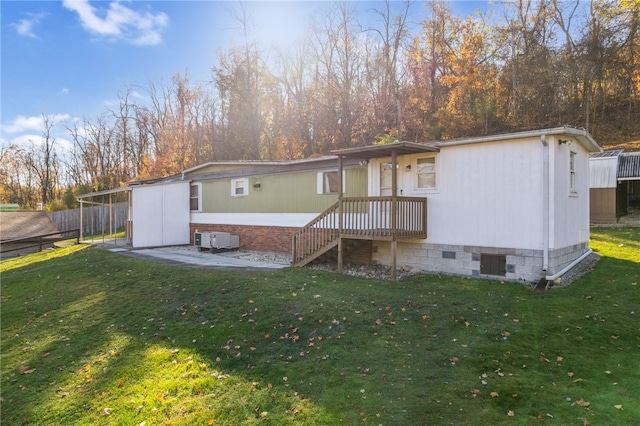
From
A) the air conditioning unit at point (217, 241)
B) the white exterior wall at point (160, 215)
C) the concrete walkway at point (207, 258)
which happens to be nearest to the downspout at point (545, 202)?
the concrete walkway at point (207, 258)

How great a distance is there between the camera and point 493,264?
9523mm

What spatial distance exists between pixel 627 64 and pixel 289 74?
22379 mm

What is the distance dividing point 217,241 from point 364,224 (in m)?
6.57

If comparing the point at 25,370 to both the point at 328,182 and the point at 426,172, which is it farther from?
the point at 426,172

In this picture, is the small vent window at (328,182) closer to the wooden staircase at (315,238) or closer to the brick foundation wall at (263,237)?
the wooden staircase at (315,238)

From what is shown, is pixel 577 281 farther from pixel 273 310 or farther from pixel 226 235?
pixel 226 235

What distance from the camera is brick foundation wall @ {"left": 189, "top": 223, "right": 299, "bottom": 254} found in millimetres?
14102

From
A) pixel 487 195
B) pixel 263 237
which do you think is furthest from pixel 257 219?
pixel 487 195

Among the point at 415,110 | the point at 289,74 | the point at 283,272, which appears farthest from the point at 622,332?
the point at 289,74

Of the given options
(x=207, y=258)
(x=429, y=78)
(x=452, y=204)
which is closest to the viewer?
(x=452, y=204)

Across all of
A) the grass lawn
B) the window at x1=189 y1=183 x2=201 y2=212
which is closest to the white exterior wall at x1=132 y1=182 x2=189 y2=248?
the window at x1=189 y1=183 x2=201 y2=212

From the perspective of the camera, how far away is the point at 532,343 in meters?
5.72

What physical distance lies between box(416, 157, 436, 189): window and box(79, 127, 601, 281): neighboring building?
0.03 metres

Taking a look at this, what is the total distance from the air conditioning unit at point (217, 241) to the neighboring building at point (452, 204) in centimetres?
207
